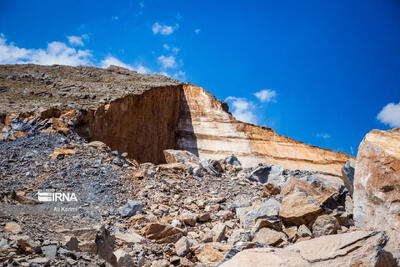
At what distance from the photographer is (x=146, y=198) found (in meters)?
7.93

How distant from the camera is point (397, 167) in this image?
5.10 meters

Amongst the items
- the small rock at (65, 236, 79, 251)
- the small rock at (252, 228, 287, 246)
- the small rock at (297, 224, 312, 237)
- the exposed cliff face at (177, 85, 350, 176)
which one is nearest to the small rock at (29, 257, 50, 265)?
the small rock at (65, 236, 79, 251)

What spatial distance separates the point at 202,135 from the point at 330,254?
1653 cm

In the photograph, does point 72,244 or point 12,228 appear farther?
point 72,244

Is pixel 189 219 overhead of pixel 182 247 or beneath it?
overhead

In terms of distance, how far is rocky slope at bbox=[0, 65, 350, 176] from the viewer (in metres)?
14.9

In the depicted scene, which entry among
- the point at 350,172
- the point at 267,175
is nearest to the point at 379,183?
the point at 350,172

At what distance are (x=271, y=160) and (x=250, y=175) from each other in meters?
8.21

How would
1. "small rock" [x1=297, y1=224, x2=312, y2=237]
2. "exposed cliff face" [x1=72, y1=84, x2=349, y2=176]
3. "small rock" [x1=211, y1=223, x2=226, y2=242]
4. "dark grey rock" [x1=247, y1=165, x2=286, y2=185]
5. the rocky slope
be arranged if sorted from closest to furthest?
1. "small rock" [x1=297, y1=224, x2=312, y2=237]
2. "small rock" [x1=211, y1=223, x2=226, y2=242]
3. "dark grey rock" [x1=247, y1=165, x2=286, y2=185]
4. the rocky slope
5. "exposed cliff face" [x1=72, y1=84, x2=349, y2=176]

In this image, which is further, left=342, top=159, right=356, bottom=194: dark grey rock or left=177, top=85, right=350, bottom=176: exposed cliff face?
left=177, top=85, right=350, bottom=176: exposed cliff face

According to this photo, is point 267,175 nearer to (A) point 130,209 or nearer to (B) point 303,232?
(A) point 130,209

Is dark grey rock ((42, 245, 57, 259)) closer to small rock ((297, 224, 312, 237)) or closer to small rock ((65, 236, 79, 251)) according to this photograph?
small rock ((65, 236, 79, 251))

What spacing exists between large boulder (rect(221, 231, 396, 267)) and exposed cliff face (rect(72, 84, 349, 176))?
12879mm

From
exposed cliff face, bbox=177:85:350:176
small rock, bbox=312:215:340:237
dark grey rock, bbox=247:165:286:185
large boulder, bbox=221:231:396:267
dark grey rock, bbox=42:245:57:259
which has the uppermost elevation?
exposed cliff face, bbox=177:85:350:176
